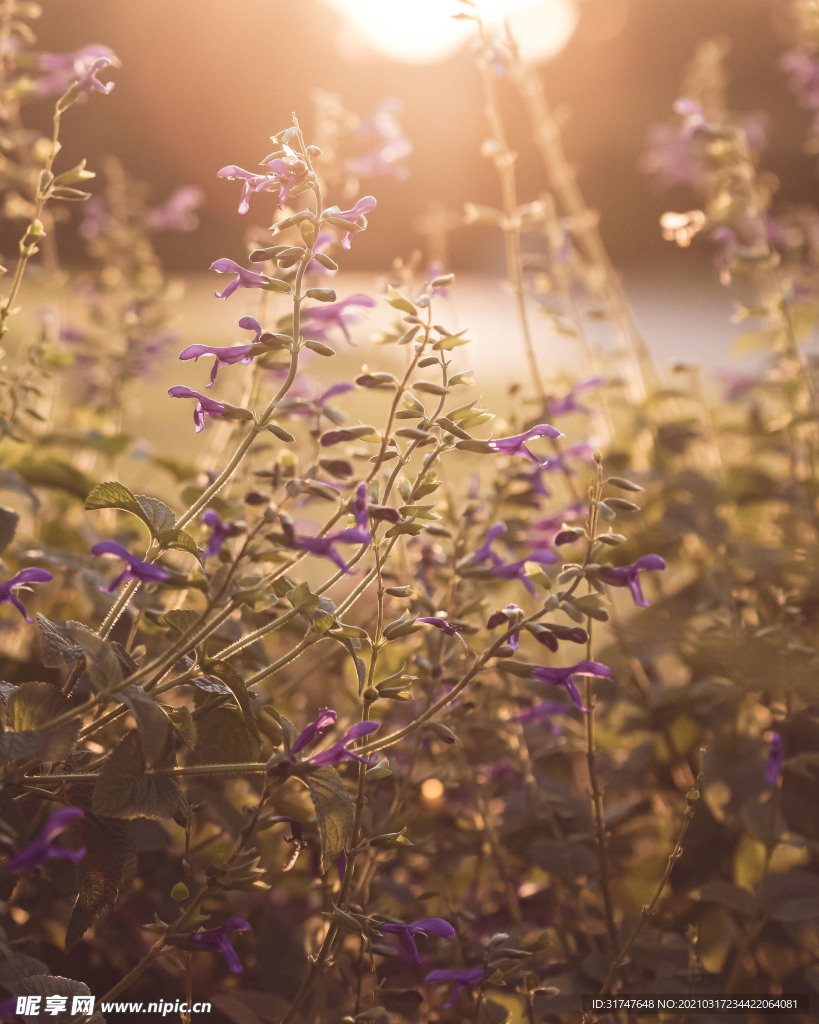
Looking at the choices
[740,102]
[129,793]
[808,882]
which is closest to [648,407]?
[808,882]

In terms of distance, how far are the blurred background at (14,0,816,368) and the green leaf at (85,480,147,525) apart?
13.0 meters

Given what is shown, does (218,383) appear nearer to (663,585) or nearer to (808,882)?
(663,585)

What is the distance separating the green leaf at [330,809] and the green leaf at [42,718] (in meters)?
0.28

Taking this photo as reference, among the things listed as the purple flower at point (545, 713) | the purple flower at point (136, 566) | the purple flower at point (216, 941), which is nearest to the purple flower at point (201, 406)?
the purple flower at point (136, 566)

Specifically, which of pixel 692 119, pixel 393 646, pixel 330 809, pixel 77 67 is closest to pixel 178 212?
pixel 77 67

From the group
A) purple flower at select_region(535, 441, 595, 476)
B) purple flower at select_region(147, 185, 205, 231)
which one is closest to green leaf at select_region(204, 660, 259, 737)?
purple flower at select_region(535, 441, 595, 476)

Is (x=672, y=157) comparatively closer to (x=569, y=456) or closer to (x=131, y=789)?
(x=569, y=456)

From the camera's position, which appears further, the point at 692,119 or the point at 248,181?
the point at 692,119

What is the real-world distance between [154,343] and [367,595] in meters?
1.06

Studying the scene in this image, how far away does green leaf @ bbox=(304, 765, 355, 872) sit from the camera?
1111mm

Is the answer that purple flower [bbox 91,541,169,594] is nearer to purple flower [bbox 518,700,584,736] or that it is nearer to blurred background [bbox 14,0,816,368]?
purple flower [bbox 518,700,584,736]

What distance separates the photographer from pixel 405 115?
14156 mm

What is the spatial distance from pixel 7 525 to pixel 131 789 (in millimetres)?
620

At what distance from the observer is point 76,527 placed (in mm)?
2348
